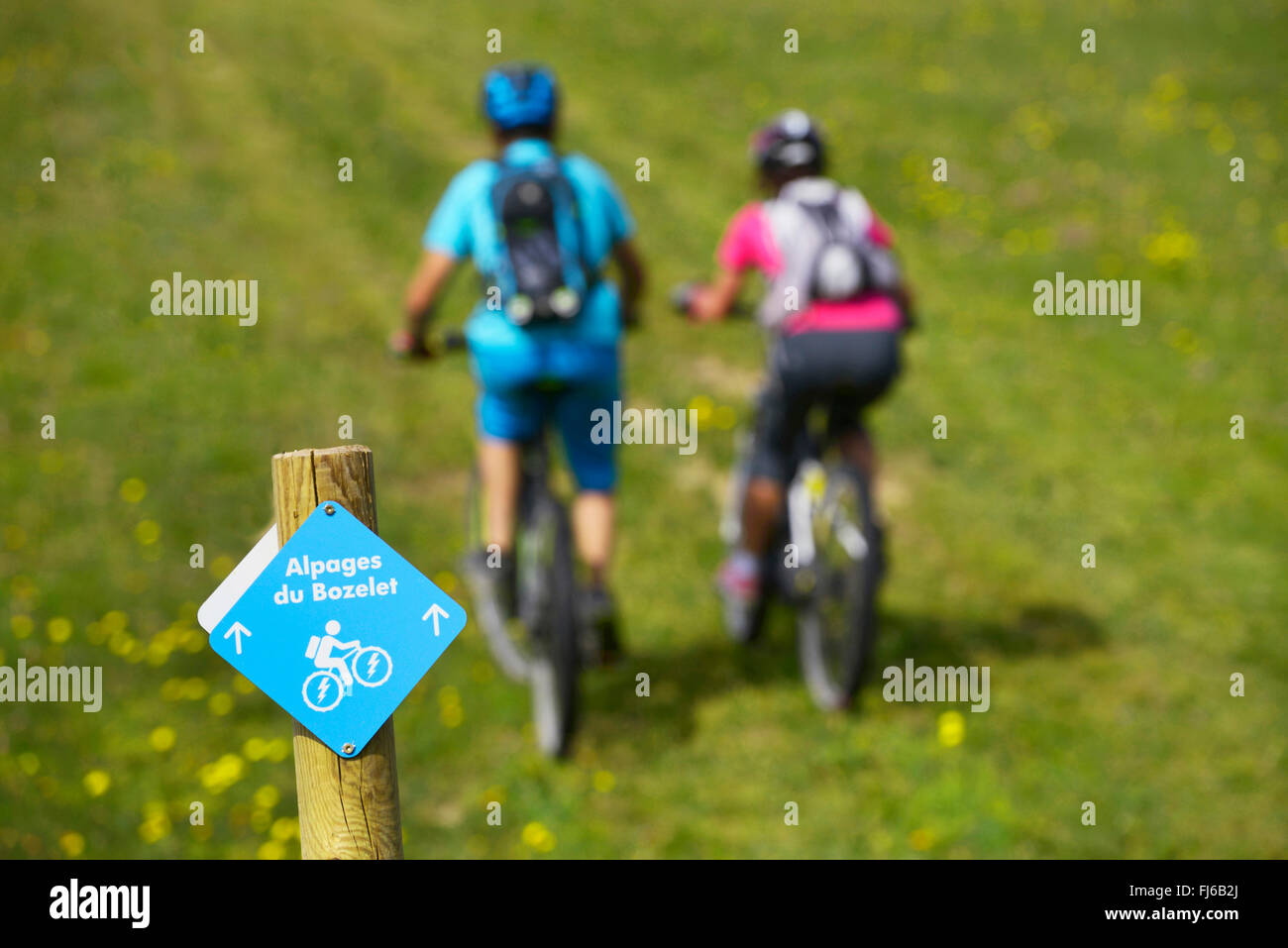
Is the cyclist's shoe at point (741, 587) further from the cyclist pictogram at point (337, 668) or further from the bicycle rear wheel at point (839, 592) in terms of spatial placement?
the cyclist pictogram at point (337, 668)

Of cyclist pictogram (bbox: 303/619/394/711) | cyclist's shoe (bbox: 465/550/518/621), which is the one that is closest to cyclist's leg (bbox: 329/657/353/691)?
cyclist pictogram (bbox: 303/619/394/711)

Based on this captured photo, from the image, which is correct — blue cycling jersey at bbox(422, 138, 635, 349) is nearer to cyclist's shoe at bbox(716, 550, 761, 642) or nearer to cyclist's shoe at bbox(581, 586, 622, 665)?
cyclist's shoe at bbox(581, 586, 622, 665)

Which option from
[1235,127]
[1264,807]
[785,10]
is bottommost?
[1264,807]

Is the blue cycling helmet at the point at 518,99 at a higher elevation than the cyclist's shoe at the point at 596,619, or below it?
higher

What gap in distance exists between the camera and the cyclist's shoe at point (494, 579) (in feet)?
15.6

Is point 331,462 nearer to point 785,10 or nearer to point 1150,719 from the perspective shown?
point 1150,719

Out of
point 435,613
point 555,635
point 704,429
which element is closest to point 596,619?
point 555,635

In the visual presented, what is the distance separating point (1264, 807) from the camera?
4.32m

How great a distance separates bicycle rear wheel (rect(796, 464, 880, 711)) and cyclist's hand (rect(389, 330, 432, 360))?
5.88 ft

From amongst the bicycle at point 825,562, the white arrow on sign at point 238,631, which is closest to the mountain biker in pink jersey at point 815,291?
the bicycle at point 825,562

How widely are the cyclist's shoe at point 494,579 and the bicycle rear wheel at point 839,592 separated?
130 cm

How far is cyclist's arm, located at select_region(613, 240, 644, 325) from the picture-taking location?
464cm
